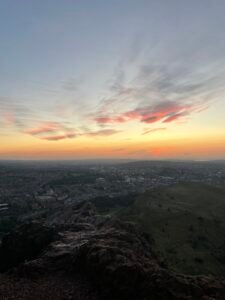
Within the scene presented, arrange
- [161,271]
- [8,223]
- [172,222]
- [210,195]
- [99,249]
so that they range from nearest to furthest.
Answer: [161,271] < [99,249] < [172,222] < [8,223] < [210,195]

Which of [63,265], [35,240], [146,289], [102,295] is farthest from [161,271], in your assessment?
[35,240]

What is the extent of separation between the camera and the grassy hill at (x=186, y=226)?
222ft

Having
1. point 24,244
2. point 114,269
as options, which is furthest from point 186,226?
point 114,269

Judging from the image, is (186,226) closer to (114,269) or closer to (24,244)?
(24,244)

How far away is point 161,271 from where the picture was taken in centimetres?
2773

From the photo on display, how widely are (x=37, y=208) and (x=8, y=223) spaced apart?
41368mm

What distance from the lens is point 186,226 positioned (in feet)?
298

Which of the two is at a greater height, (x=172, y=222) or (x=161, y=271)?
(x=161, y=271)

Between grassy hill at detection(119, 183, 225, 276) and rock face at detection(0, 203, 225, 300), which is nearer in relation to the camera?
rock face at detection(0, 203, 225, 300)

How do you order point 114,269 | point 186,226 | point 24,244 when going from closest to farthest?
point 114,269
point 24,244
point 186,226

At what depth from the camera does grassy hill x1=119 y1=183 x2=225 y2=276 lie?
67750 millimetres

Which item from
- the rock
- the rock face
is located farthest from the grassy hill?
the rock face

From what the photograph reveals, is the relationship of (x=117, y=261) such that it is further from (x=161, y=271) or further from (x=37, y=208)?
(x=37, y=208)

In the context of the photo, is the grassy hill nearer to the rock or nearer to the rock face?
the rock
